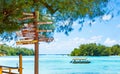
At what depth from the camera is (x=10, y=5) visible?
18.8ft

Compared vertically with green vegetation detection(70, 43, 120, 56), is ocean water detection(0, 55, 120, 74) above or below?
below

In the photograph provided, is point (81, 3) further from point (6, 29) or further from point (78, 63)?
point (78, 63)

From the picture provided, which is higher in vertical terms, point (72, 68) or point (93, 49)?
point (93, 49)

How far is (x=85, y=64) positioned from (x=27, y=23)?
137 feet

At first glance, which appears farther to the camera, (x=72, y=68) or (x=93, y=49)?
(x=93, y=49)

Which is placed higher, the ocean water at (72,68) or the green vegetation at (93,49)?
the green vegetation at (93,49)

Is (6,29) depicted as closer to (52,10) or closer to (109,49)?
(52,10)

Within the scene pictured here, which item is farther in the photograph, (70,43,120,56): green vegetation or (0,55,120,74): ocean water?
(70,43,120,56): green vegetation

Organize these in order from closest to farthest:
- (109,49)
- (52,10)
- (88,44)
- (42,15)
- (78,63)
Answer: (52,10) < (42,15) < (78,63) < (88,44) < (109,49)

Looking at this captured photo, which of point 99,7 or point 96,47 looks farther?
point 96,47

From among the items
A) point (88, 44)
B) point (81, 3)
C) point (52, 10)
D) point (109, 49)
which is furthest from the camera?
point (109, 49)

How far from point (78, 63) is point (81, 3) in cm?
4206

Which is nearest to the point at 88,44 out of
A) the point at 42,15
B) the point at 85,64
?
the point at 85,64

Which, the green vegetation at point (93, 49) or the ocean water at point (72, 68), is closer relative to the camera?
the ocean water at point (72, 68)
